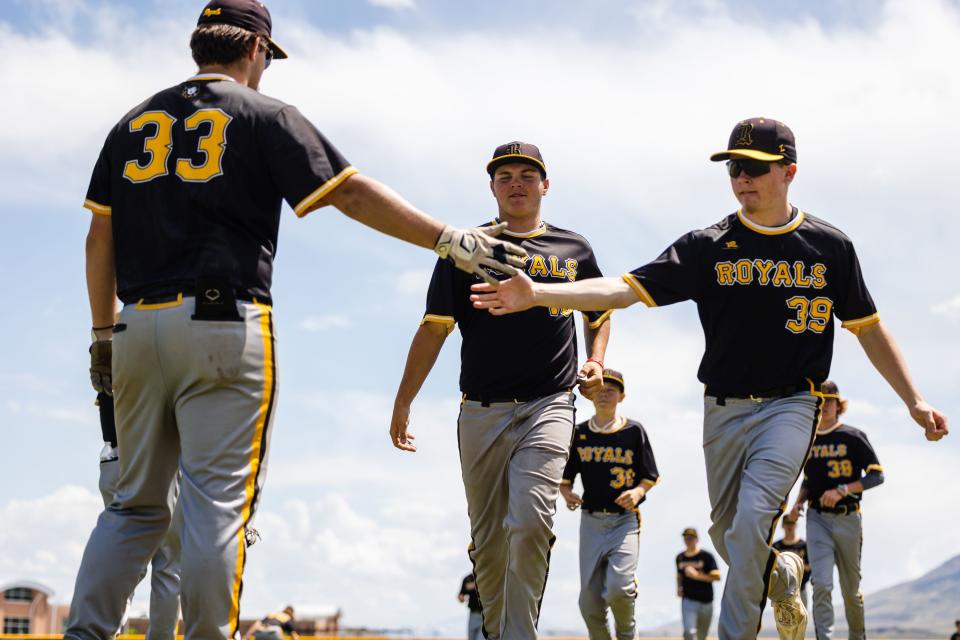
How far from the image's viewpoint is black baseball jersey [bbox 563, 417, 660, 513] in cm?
1158

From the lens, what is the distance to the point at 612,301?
657 cm

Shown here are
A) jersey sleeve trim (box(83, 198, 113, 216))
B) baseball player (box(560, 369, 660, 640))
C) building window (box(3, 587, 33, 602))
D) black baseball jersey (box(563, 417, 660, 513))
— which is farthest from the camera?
building window (box(3, 587, 33, 602))

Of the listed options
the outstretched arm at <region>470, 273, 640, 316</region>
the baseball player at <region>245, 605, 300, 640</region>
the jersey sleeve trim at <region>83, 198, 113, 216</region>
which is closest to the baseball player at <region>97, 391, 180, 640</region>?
the jersey sleeve trim at <region>83, 198, 113, 216</region>

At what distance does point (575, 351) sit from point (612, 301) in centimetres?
128

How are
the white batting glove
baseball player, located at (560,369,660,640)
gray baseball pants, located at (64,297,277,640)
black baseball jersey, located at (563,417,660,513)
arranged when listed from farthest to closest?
1. black baseball jersey, located at (563,417,660,513)
2. baseball player, located at (560,369,660,640)
3. the white batting glove
4. gray baseball pants, located at (64,297,277,640)

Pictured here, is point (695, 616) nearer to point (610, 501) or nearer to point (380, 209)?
point (610, 501)

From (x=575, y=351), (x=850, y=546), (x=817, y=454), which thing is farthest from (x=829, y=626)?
(x=575, y=351)

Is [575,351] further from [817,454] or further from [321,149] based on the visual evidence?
[817,454]

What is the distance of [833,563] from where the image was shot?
13875 millimetres

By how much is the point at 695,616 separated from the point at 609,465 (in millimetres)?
7808

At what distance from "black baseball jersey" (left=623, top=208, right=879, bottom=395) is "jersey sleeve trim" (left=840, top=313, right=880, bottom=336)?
0.18 meters

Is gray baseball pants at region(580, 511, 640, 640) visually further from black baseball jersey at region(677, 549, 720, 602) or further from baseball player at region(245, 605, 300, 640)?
baseball player at region(245, 605, 300, 640)

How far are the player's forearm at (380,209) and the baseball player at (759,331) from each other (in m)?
1.80

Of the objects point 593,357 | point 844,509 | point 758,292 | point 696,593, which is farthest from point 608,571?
point 696,593
